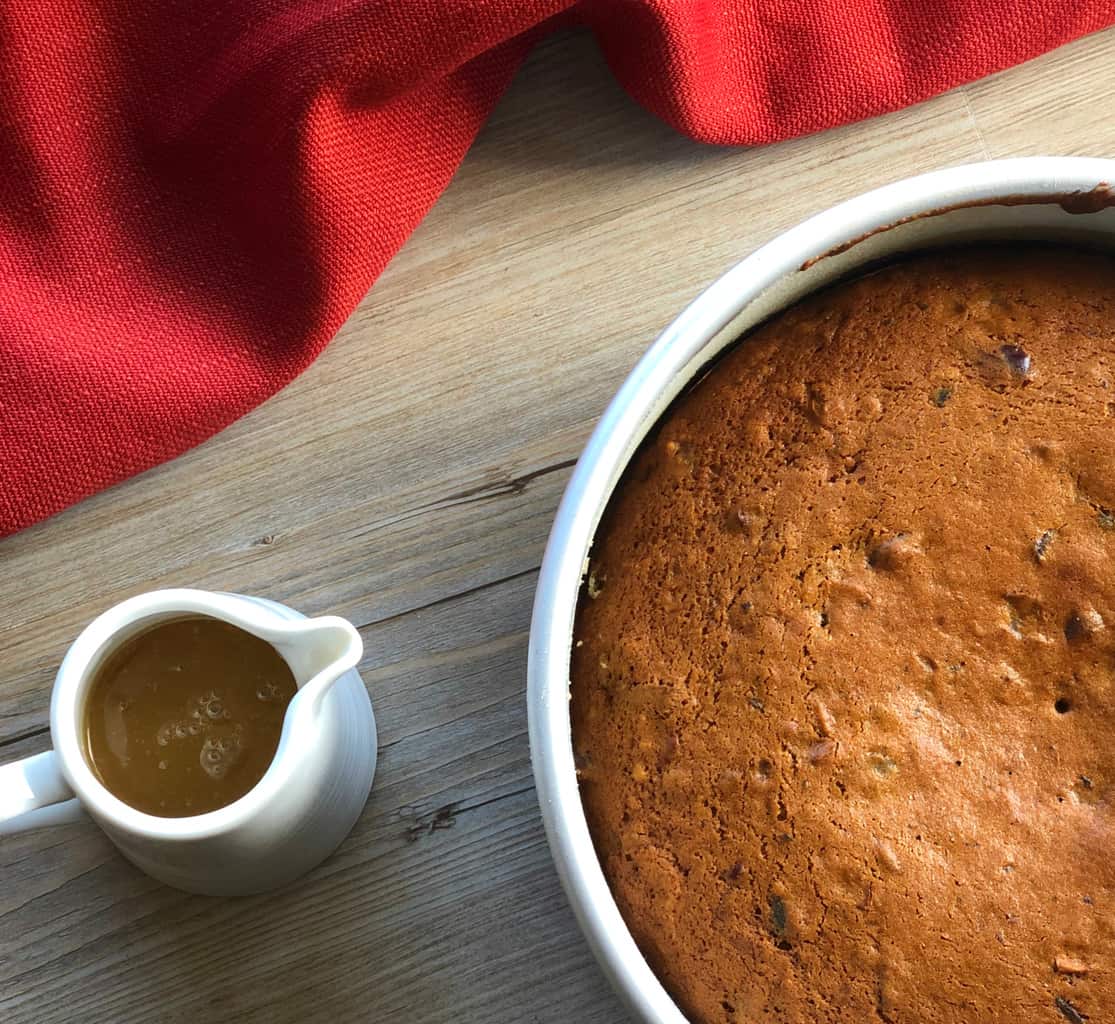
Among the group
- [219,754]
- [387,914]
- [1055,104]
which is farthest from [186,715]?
[1055,104]

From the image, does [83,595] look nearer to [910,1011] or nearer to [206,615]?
[206,615]

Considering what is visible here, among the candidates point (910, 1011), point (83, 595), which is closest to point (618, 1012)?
point (910, 1011)

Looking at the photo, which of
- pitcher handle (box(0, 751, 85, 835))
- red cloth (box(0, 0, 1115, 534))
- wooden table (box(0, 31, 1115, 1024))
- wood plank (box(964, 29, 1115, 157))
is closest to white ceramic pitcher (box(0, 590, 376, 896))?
pitcher handle (box(0, 751, 85, 835))

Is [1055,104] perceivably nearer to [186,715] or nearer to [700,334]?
[700,334]

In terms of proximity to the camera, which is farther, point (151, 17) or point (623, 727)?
point (151, 17)

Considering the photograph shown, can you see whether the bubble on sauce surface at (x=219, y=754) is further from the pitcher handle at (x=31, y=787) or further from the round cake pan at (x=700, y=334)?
the round cake pan at (x=700, y=334)

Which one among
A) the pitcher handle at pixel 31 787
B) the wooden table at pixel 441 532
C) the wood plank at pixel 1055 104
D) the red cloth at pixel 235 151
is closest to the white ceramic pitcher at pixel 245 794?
the pitcher handle at pixel 31 787

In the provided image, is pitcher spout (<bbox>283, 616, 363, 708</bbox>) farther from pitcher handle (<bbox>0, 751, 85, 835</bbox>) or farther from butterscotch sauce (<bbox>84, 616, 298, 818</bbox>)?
pitcher handle (<bbox>0, 751, 85, 835</bbox>)
